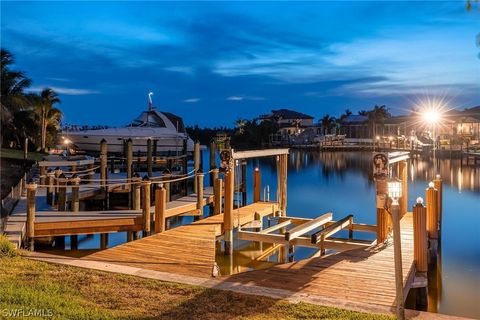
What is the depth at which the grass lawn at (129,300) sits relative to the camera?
599 centimetres

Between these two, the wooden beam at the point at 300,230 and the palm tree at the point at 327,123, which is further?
the palm tree at the point at 327,123

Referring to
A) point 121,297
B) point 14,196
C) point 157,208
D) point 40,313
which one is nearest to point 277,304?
point 121,297

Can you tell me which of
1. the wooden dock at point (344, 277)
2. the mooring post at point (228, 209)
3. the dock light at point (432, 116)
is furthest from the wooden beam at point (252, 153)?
the dock light at point (432, 116)

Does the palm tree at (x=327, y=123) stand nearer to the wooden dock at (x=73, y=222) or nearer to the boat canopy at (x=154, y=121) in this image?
the boat canopy at (x=154, y=121)

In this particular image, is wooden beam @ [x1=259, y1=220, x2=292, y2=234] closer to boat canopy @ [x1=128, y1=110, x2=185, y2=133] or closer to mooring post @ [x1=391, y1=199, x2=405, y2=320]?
mooring post @ [x1=391, y1=199, x2=405, y2=320]

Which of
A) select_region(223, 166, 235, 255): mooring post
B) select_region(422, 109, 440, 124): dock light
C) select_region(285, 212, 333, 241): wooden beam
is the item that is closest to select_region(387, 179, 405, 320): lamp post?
select_region(285, 212, 333, 241): wooden beam

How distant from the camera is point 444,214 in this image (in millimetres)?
23828

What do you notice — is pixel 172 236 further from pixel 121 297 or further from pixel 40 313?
pixel 40 313

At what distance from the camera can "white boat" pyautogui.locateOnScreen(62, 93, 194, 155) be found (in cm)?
3728

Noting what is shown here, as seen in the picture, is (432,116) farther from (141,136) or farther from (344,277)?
(344,277)

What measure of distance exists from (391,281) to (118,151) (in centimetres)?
3270

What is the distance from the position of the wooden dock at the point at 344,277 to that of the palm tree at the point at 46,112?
137 ft

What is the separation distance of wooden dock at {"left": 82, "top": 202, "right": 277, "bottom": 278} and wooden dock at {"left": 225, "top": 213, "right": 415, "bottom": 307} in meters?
1.27

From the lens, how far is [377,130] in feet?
357
